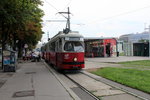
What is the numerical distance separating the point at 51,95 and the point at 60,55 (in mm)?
8257

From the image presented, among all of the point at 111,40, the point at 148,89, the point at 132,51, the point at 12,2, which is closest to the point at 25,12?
the point at 12,2

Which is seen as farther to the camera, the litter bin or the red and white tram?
the litter bin

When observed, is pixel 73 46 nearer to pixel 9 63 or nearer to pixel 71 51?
pixel 71 51

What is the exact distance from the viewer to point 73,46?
56.5ft

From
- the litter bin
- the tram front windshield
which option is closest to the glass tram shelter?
the litter bin

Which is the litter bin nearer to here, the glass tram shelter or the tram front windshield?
the tram front windshield

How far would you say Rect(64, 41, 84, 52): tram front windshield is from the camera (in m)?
17.1

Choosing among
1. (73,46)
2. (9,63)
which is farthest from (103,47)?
(73,46)

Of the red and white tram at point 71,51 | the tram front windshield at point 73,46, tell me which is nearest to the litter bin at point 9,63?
the red and white tram at point 71,51

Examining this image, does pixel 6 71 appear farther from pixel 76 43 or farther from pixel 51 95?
pixel 51 95

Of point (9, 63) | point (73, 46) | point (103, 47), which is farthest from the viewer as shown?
point (103, 47)

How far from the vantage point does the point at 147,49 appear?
133ft

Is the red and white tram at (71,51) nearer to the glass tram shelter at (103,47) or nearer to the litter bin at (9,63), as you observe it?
the litter bin at (9,63)

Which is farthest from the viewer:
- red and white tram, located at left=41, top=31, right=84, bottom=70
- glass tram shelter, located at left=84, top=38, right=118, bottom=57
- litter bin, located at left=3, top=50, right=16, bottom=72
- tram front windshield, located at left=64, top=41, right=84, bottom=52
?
glass tram shelter, located at left=84, top=38, right=118, bottom=57
